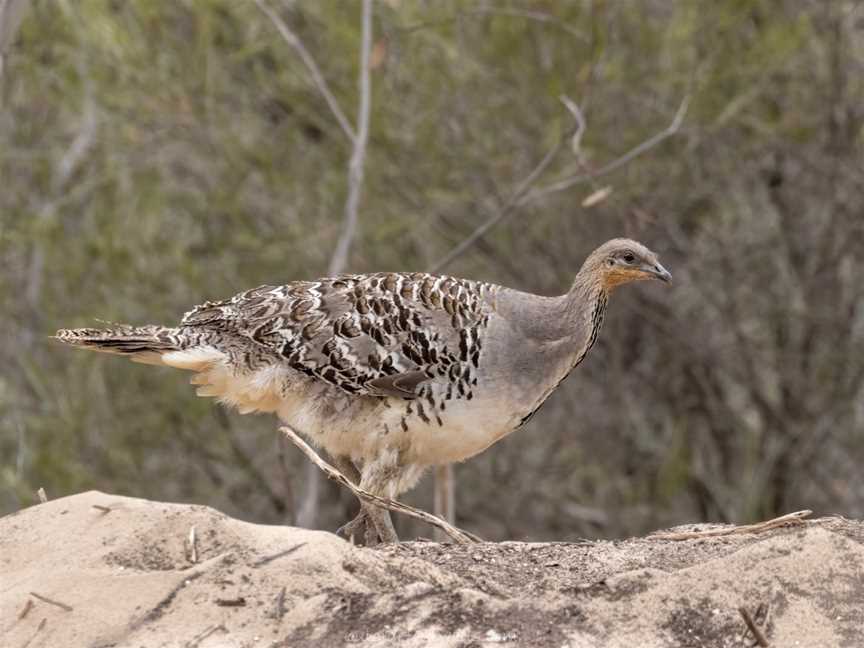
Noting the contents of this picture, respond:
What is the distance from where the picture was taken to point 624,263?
6.47 m

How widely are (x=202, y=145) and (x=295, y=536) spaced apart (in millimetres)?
7237

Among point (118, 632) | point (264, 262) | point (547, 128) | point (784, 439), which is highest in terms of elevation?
point (547, 128)

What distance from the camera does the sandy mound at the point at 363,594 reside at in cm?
397

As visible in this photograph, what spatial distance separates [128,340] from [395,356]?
48.6 inches

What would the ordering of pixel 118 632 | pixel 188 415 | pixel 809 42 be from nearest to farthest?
1. pixel 118 632
2. pixel 809 42
3. pixel 188 415

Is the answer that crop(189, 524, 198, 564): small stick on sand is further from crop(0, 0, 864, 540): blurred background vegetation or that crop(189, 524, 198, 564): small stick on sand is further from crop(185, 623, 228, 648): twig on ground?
crop(0, 0, 864, 540): blurred background vegetation

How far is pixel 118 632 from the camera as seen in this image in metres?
4.02

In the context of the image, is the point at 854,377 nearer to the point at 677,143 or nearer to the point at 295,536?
the point at 677,143

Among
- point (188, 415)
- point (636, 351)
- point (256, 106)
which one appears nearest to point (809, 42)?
point (636, 351)

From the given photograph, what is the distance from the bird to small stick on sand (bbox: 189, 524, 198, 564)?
6.17ft

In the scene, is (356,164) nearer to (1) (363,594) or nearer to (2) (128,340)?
(2) (128,340)

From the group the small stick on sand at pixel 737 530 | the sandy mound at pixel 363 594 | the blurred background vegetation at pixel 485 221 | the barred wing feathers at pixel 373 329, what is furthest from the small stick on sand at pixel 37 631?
the blurred background vegetation at pixel 485 221

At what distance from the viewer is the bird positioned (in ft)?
21.0

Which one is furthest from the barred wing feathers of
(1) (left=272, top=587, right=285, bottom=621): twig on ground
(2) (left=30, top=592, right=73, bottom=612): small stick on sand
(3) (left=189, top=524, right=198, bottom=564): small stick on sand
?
(2) (left=30, top=592, right=73, bottom=612): small stick on sand
